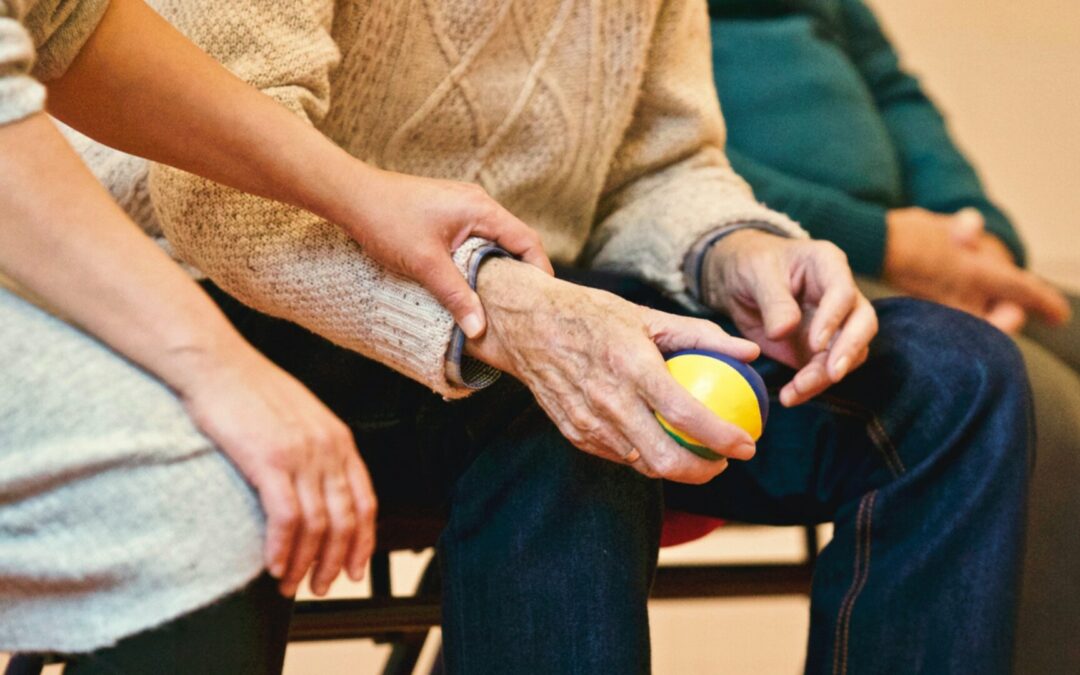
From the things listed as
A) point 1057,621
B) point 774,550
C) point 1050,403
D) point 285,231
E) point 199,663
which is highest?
point 285,231

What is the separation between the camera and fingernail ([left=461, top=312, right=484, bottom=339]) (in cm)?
69

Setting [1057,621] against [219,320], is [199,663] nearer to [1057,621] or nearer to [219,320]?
[219,320]

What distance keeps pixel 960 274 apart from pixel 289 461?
116 cm

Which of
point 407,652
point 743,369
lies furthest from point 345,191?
point 407,652

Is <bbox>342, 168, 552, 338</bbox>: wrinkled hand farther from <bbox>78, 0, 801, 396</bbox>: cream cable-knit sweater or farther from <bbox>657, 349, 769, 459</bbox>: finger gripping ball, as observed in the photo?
<bbox>657, 349, 769, 459</bbox>: finger gripping ball

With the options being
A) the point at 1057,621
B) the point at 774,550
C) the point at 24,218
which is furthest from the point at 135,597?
the point at 774,550

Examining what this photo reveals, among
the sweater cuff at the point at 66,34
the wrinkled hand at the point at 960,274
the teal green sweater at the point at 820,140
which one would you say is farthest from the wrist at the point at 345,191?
the wrinkled hand at the point at 960,274

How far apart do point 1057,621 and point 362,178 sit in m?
0.79

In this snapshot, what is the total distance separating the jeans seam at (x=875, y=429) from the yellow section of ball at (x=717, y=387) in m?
0.18

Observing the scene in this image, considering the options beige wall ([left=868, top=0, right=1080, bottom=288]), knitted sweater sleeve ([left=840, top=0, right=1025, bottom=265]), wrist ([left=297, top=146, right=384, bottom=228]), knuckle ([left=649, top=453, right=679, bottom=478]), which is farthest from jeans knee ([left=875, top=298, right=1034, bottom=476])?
beige wall ([left=868, top=0, right=1080, bottom=288])

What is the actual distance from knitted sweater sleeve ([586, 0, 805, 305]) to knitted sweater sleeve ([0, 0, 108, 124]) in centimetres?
51

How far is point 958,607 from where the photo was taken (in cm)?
74

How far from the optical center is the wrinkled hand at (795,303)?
0.77 meters

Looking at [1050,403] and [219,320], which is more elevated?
[219,320]
